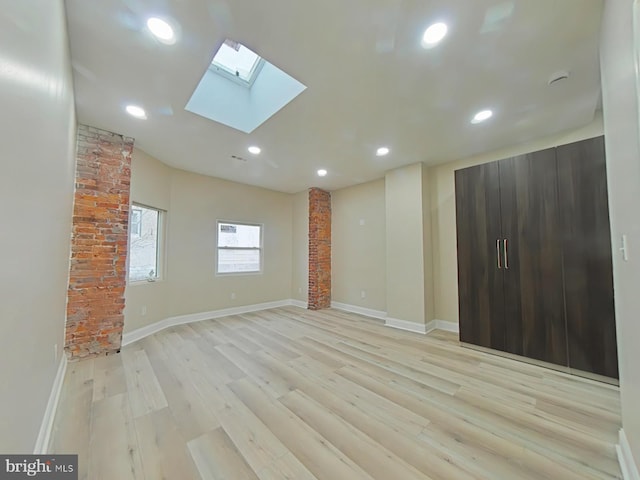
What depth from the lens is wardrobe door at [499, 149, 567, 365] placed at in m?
2.63

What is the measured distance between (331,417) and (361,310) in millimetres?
3359

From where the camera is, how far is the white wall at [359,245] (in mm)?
4863

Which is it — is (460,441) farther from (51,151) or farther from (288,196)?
(288,196)

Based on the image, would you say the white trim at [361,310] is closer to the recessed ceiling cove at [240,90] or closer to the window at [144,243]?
the window at [144,243]

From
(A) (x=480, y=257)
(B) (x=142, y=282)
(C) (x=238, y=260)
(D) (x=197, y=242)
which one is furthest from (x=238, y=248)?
(A) (x=480, y=257)

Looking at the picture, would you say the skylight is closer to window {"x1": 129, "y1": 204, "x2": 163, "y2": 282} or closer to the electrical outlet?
window {"x1": 129, "y1": 204, "x2": 163, "y2": 282}

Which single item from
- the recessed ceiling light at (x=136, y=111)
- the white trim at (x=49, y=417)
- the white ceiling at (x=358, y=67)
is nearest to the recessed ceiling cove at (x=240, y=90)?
the white ceiling at (x=358, y=67)

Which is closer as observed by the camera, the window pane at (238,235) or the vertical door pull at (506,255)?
the vertical door pull at (506,255)

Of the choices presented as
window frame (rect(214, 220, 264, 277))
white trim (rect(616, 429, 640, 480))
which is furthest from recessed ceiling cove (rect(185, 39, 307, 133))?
white trim (rect(616, 429, 640, 480))

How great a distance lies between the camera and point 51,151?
1548mm

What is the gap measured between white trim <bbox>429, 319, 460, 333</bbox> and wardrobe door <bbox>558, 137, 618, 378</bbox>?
144cm

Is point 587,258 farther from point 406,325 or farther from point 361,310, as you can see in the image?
point 361,310

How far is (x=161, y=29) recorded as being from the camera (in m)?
1.64

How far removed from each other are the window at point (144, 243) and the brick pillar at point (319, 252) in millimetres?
2899
